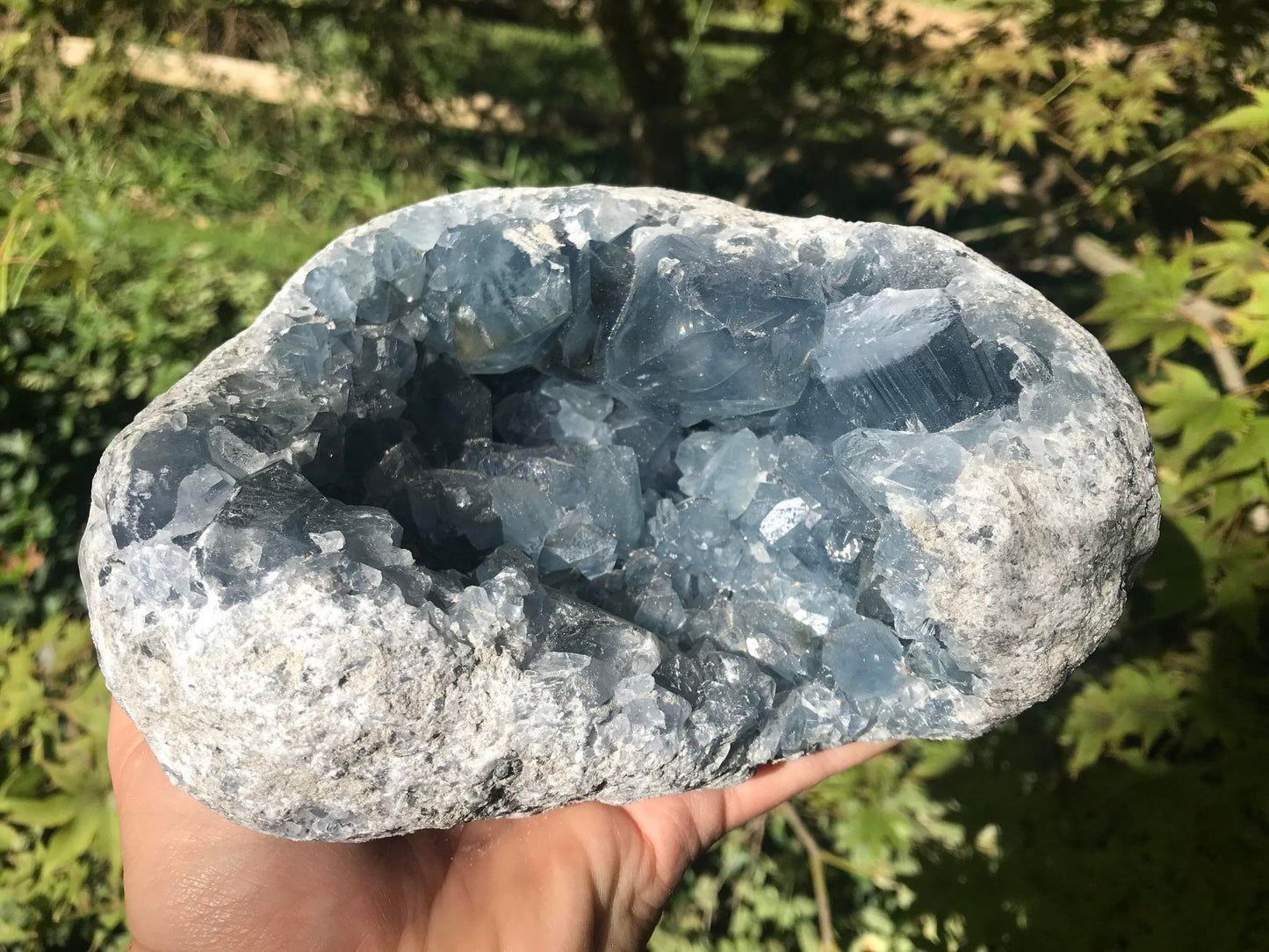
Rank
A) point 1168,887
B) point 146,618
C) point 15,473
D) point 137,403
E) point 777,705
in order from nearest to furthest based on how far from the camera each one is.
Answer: point 146,618 → point 777,705 → point 1168,887 → point 15,473 → point 137,403

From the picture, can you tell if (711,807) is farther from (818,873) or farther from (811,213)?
(811,213)

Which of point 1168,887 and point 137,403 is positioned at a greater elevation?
point 137,403

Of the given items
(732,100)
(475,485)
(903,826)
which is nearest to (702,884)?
(903,826)

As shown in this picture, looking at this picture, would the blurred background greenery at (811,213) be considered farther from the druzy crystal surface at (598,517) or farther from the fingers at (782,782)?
the druzy crystal surface at (598,517)

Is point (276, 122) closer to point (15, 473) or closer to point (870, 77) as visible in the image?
point (15, 473)

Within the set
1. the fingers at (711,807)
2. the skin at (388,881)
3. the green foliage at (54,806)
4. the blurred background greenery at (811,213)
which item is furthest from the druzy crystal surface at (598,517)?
the green foliage at (54,806)
